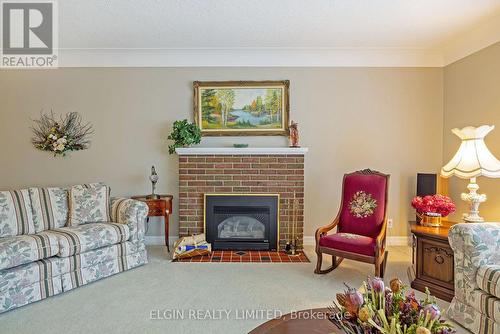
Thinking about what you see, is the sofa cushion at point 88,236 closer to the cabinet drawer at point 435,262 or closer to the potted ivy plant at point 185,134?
the potted ivy plant at point 185,134

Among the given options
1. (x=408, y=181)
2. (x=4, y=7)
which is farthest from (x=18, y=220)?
(x=408, y=181)

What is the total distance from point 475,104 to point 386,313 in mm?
3541

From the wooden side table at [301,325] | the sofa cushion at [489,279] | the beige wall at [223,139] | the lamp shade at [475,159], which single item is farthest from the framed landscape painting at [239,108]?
the wooden side table at [301,325]

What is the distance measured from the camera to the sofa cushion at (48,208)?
10.6 ft

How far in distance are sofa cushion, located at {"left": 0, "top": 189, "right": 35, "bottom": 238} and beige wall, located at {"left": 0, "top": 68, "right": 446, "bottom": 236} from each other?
3.87ft

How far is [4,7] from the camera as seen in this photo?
2.99m

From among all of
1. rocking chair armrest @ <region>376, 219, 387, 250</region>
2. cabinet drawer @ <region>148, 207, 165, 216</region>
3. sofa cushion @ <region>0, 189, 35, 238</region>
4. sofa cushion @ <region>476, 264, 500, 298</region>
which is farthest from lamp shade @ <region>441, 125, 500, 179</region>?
sofa cushion @ <region>0, 189, 35, 238</region>

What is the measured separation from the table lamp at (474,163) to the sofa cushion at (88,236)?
3.43 m

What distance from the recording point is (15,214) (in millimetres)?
3049

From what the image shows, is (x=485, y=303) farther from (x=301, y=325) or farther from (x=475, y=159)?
(x=301, y=325)

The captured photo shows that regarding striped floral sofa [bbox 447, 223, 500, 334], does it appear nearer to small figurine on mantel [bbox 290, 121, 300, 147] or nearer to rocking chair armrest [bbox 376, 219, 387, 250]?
rocking chair armrest [bbox 376, 219, 387, 250]

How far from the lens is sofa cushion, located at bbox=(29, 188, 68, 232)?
10.6 ft

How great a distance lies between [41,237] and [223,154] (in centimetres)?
220

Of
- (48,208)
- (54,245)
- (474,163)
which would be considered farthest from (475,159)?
(48,208)
